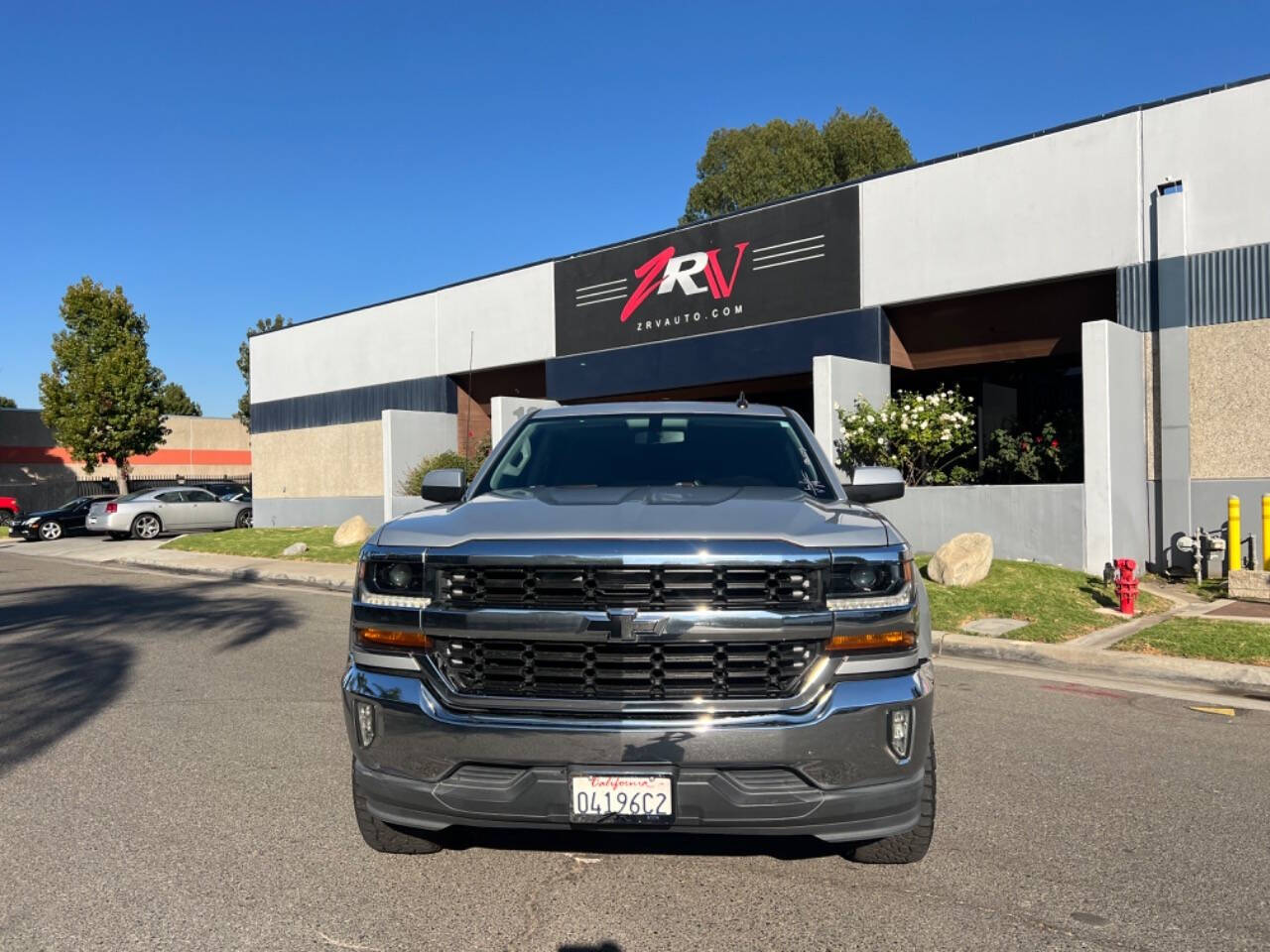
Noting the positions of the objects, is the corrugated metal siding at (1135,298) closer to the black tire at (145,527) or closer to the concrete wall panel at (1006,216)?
the concrete wall panel at (1006,216)

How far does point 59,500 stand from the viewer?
49.3 m

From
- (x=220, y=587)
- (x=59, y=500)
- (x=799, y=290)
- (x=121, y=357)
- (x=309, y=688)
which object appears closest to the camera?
(x=309, y=688)

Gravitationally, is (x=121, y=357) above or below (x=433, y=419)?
above

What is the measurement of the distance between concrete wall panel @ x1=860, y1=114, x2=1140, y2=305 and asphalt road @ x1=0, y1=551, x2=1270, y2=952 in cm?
964

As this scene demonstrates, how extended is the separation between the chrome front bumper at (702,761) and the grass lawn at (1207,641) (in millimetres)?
6539

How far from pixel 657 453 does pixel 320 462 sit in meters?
25.4

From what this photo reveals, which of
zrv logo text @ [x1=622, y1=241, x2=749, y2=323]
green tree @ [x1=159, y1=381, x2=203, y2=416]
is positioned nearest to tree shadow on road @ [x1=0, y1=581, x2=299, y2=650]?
zrv logo text @ [x1=622, y1=241, x2=749, y2=323]

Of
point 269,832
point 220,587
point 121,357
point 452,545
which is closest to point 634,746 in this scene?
point 452,545

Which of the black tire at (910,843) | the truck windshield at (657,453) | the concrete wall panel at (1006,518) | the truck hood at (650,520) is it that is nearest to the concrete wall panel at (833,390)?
the concrete wall panel at (1006,518)

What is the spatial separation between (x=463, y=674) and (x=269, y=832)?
5.39 ft

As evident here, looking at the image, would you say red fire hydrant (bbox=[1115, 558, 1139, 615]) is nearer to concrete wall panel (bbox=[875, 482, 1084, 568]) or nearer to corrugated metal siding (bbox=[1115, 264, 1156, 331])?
concrete wall panel (bbox=[875, 482, 1084, 568])

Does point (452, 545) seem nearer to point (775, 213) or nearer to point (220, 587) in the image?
point (220, 587)

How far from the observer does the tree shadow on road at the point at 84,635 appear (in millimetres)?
6715

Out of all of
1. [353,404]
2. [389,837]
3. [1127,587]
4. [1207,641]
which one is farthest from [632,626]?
[353,404]
